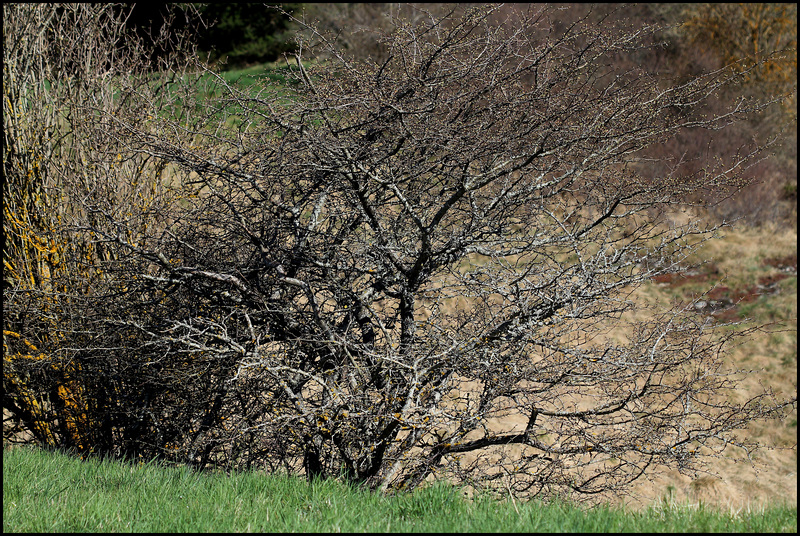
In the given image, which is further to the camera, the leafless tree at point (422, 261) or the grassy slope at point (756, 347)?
the grassy slope at point (756, 347)

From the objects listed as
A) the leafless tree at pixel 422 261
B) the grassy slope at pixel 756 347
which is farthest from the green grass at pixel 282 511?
the grassy slope at pixel 756 347

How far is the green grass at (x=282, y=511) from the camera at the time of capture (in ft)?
8.80

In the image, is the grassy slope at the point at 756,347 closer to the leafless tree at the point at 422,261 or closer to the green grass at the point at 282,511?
the leafless tree at the point at 422,261

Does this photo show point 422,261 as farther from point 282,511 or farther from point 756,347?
point 756,347

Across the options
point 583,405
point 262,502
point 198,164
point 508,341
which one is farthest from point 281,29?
point 262,502

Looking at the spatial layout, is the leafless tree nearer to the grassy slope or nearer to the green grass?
the green grass

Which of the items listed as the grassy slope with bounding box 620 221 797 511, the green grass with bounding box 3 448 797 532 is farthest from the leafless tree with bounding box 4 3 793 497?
the grassy slope with bounding box 620 221 797 511

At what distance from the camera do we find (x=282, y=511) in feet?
9.64

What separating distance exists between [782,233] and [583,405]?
777 centimetres

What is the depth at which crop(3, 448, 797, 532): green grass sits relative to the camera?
2684mm

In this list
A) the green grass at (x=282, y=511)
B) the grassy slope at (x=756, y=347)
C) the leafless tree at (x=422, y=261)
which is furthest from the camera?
the grassy slope at (x=756, y=347)

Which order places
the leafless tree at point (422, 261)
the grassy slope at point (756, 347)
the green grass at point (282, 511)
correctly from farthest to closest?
the grassy slope at point (756, 347)
the leafless tree at point (422, 261)
the green grass at point (282, 511)

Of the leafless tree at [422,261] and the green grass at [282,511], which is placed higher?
the leafless tree at [422,261]

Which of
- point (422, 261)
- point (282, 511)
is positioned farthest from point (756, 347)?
point (282, 511)
